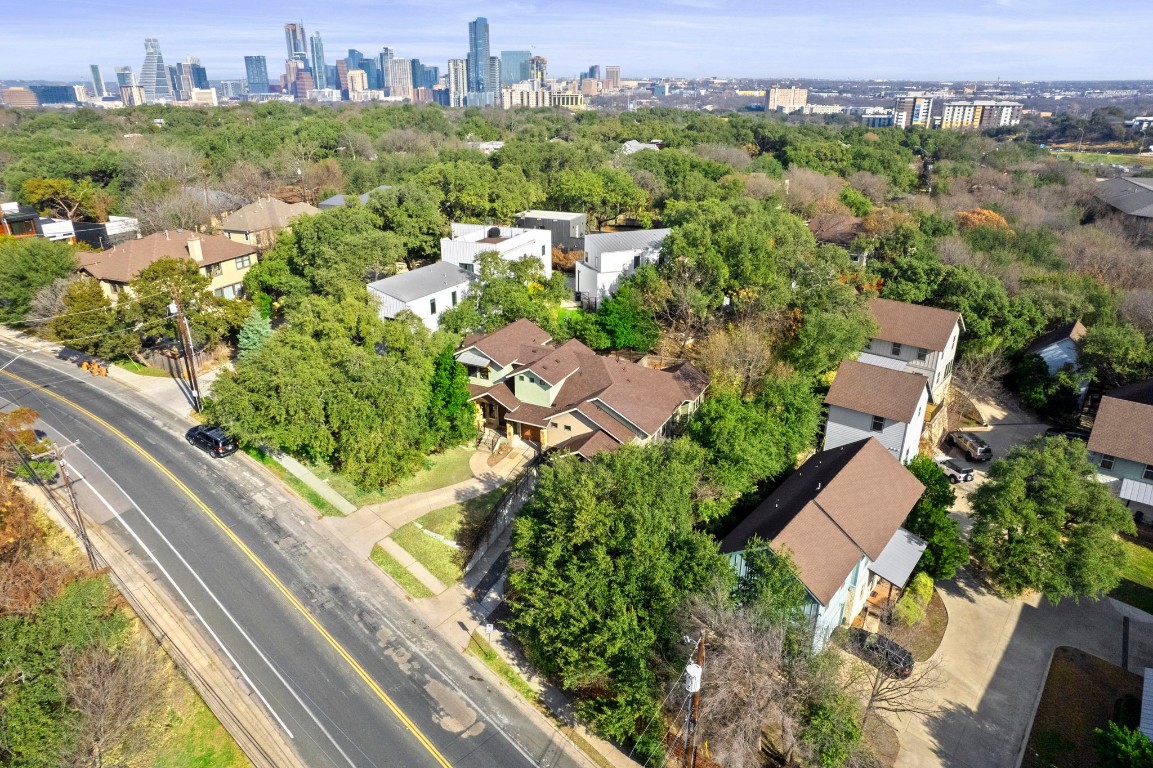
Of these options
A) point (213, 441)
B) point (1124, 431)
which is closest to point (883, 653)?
point (1124, 431)

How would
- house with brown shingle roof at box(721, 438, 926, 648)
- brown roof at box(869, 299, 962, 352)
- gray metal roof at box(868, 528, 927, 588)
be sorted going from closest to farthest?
house with brown shingle roof at box(721, 438, 926, 648) < gray metal roof at box(868, 528, 927, 588) < brown roof at box(869, 299, 962, 352)

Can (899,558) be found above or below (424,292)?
below

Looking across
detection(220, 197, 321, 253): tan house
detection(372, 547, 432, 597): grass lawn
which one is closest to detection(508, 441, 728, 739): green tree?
detection(372, 547, 432, 597): grass lawn

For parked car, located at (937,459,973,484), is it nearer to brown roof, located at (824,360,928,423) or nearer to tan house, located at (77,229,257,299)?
brown roof, located at (824,360,928,423)

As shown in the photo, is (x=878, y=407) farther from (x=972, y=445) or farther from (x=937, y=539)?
(x=972, y=445)

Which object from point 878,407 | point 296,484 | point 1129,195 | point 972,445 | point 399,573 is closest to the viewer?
point 399,573

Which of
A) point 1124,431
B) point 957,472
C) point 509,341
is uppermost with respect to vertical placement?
point 509,341

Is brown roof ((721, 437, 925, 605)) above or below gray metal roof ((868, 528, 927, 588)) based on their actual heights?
above

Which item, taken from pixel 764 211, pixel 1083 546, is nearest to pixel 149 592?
pixel 1083 546

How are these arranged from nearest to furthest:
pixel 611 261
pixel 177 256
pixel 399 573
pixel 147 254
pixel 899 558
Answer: pixel 899 558 → pixel 399 573 → pixel 611 261 → pixel 177 256 → pixel 147 254
